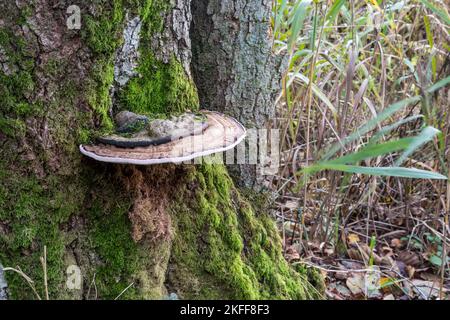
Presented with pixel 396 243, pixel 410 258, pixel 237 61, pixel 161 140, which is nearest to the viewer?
pixel 161 140

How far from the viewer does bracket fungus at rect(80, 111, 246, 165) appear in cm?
175

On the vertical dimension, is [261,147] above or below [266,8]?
below

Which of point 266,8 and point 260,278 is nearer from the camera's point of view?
point 260,278

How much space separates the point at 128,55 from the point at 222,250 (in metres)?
1.07

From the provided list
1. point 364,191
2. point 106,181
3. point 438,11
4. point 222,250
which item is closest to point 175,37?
point 106,181

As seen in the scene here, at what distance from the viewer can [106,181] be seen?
6.86ft

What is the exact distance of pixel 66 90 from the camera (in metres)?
1.97

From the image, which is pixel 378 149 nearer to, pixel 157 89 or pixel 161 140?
pixel 161 140

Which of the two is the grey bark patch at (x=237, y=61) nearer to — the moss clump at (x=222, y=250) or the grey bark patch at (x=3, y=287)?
the moss clump at (x=222, y=250)

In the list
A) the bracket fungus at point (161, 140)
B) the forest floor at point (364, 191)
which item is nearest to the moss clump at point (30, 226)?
the bracket fungus at point (161, 140)

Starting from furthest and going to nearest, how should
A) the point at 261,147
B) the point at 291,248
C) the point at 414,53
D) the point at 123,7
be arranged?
the point at 414,53
the point at 291,248
the point at 261,147
the point at 123,7

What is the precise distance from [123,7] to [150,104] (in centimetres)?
47
